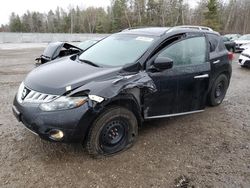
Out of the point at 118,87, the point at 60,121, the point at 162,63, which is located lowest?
the point at 60,121

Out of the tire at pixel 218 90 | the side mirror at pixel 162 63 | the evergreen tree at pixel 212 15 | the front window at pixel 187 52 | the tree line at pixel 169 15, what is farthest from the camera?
the tree line at pixel 169 15

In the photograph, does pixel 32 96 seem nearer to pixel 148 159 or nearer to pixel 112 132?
pixel 112 132

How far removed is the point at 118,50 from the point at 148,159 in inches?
68.5

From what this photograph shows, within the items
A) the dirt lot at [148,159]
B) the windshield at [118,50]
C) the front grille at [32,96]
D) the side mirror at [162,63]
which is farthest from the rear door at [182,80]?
the front grille at [32,96]

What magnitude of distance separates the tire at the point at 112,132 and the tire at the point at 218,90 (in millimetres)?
2302

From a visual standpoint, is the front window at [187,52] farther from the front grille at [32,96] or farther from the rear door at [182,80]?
the front grille at [32,96]

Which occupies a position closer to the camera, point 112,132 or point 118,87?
point 118,87

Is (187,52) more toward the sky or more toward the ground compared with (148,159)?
more toward the sky

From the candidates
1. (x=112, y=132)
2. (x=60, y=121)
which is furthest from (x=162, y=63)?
(x=60, y=121)

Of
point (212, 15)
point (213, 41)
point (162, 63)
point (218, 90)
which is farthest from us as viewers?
point (212, 15)

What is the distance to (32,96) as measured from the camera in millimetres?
2918

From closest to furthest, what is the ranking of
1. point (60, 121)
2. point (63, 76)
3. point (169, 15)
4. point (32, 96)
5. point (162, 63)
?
point (60, 121), point (32, 96), point (63, 76), point (162, 63), point (169, 15)

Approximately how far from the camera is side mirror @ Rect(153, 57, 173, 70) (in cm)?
332

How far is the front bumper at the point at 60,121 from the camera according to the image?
106 inches
